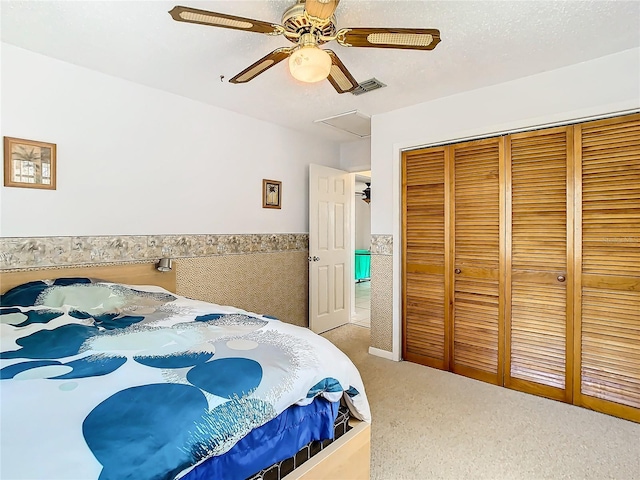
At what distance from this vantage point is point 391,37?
161 centimetres

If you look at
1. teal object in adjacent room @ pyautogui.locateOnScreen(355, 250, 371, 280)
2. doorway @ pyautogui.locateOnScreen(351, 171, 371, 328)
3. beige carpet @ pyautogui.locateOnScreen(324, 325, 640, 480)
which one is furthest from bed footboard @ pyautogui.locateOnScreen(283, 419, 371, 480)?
teal object in adjacent room @ pyautogui.locateOnScreen(355, 250, 371, 280)

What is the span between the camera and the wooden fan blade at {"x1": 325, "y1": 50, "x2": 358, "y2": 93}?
1.92m

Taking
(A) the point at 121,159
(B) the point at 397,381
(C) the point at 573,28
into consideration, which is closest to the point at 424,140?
(C) the point at 573,28

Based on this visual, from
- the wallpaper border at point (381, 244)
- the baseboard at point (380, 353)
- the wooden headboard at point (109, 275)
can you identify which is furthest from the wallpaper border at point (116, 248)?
the baseboard at point (380, 353)

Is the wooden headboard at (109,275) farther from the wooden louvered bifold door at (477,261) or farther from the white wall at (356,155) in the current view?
the white wall at (356,155)

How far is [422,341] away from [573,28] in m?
2.50

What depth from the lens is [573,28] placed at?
1.98 meters

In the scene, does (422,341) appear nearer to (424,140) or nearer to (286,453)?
(424,140)

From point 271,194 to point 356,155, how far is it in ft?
4.46

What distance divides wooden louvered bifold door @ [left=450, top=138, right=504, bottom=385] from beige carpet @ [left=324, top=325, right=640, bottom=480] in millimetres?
228

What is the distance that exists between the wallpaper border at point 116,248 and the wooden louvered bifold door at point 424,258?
147 centimetres

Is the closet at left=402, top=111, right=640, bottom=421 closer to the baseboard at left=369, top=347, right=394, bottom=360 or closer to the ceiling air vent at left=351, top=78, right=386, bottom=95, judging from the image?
the baseboard at left=369, top=347, right=394, bottom=360

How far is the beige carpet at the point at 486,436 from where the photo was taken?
5.95 ft

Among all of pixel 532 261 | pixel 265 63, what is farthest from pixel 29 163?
pixel 532 261
